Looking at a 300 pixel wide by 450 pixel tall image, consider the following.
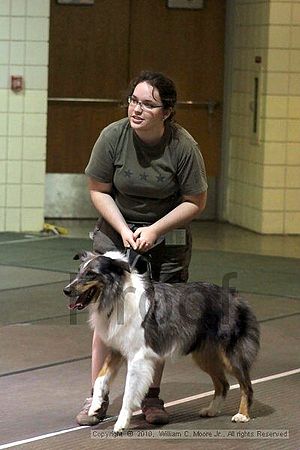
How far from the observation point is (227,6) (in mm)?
12297

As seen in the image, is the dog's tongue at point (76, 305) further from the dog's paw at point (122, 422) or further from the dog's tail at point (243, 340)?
the dog's tail at point (243, 340)

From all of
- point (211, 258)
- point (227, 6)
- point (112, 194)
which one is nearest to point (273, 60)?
point (227, 6)

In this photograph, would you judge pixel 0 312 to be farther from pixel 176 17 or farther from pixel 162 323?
pixel 176 17

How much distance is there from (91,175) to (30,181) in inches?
227

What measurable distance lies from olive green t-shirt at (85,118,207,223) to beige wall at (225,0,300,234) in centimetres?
611

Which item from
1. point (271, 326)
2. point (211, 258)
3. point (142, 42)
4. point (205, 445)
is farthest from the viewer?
point (142, 42)

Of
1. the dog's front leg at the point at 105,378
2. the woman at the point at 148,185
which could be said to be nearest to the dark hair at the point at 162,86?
the woman at the point at 148,185

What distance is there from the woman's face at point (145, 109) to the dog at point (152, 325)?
0.61m

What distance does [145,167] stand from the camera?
523 cm

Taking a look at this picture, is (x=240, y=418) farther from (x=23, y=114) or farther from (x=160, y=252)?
(x=23, y=114)

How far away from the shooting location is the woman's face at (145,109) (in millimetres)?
5125

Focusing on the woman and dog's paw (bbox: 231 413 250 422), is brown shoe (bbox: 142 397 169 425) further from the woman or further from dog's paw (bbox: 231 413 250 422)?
dog's paw (bbox: 231 413 250 422)

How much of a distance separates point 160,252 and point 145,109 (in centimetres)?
71

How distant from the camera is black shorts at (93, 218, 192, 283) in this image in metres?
5.32
